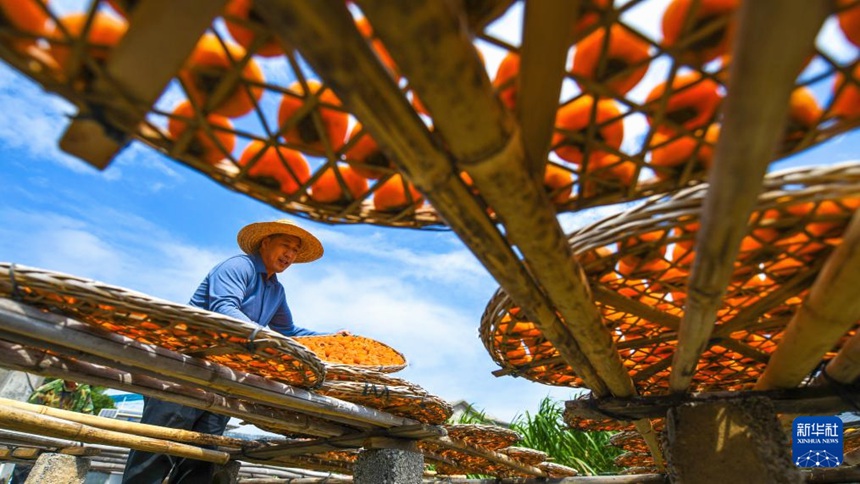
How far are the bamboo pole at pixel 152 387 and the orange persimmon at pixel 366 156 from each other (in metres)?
1.32

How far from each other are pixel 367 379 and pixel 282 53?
5.11ft

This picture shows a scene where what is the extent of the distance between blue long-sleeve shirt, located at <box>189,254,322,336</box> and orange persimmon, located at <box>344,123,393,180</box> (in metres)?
1.33

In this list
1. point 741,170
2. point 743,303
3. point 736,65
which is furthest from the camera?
point 743,303

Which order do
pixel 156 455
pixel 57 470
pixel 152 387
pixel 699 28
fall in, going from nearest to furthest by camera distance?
pixel 699 28
pixel 152 387
pixel 156 455
pixel 57 470

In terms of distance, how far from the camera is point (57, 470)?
3.03 meters

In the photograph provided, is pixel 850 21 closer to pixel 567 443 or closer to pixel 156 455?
pixel 156 455

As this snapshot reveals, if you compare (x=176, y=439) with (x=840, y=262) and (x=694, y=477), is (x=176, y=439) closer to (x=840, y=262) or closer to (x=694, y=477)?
(x=694, y=477)

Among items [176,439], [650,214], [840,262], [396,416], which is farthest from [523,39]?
[176,439]

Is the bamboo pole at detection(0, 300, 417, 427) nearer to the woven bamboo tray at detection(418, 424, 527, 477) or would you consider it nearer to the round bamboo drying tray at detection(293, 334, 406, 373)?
the round bamboo drying tray at detection(293, 334, 406, 373)

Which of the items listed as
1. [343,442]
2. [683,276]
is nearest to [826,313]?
[683,276]

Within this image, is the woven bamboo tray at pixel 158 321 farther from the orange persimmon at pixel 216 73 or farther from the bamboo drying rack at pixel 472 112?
the orange persimmon at pixel 216 73

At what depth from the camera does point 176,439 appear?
2.36 m

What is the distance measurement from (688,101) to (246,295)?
6.89 feet

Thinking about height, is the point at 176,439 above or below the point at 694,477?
below
